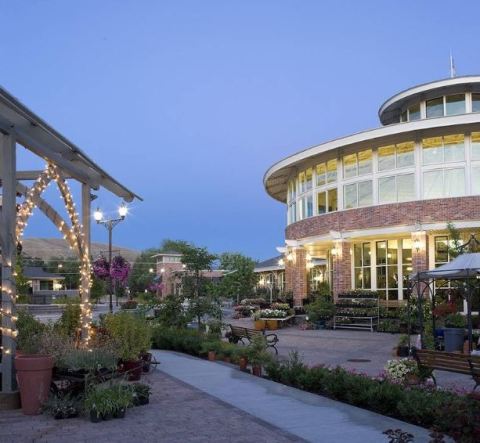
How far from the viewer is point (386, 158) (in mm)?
25875

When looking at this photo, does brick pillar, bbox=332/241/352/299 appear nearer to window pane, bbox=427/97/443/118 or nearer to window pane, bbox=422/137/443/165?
window pane, bbox=422/137/443/165

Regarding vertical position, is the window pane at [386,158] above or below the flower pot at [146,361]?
above

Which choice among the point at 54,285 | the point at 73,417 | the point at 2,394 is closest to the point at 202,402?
the point at 73,417

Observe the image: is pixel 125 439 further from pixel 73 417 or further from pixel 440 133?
pixel 440 133

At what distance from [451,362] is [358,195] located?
17623 millimetres

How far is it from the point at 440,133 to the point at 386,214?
3.95 meters

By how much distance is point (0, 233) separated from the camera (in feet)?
28.3

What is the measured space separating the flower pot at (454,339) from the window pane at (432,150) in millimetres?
10653

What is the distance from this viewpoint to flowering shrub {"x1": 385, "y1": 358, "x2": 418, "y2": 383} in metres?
9.87

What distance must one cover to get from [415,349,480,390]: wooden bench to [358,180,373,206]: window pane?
55.1 ft

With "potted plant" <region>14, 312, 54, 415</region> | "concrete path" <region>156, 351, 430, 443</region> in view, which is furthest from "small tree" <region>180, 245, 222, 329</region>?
"potted plant" <region>14, 312, 54, 415</region>

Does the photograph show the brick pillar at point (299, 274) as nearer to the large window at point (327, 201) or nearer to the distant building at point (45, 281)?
the large window at point (327, 201)

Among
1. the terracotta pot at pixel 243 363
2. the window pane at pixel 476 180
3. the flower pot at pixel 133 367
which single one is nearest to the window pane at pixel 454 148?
the window pane at pixel 476 180

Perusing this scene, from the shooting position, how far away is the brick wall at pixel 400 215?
76.8ft
